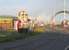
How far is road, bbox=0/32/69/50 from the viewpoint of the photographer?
8.68 feet

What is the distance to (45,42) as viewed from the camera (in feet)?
8.82

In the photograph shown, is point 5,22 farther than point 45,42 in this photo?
No

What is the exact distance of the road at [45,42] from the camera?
2.64 meters

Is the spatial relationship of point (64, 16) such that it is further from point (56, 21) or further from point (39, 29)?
point (39, 29)

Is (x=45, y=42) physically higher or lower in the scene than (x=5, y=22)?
lower

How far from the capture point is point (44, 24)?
2.66 meters

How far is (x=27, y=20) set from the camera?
8.72ft

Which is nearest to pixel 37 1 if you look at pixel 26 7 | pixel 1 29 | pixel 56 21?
pixel 26 7

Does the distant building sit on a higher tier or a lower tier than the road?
higher

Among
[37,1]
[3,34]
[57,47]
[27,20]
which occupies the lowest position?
[57,47]

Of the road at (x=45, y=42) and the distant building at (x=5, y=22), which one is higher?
the distant building at (x=5, y=22)

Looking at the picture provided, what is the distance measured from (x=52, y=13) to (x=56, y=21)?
11cm

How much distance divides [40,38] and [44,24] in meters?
0.18

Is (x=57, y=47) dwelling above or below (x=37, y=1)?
below
